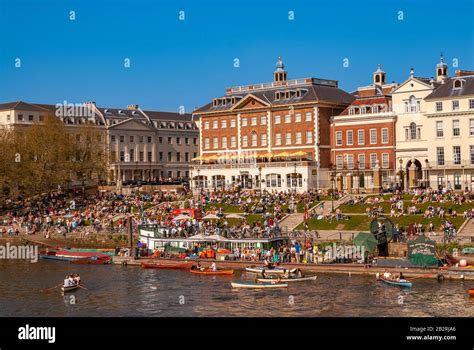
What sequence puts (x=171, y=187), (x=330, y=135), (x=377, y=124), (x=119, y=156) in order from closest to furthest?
(x=377, y=124), (x=330, y=135), (x=171, y=187), (x=119, y=156)

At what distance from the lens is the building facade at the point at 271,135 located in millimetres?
102438

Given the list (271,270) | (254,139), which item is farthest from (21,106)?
(271,270)

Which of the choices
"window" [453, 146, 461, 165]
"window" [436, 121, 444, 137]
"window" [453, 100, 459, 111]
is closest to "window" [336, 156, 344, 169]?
"window" [436, 121, 444, 137]

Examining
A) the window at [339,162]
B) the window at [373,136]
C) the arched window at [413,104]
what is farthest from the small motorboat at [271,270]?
the window at [339,162]

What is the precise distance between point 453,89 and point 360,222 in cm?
2501

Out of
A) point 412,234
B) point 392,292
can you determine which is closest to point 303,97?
point 412,234

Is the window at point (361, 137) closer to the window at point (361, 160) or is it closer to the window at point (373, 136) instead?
the window at point (373, 136)

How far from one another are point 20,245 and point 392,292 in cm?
5126

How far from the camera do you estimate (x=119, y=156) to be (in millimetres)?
146250

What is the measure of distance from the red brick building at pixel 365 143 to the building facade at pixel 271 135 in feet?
7.83

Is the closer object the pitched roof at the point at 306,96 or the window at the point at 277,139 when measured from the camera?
the pitched roof at the point at 306,96

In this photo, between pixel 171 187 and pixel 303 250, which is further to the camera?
pixel 171 187
